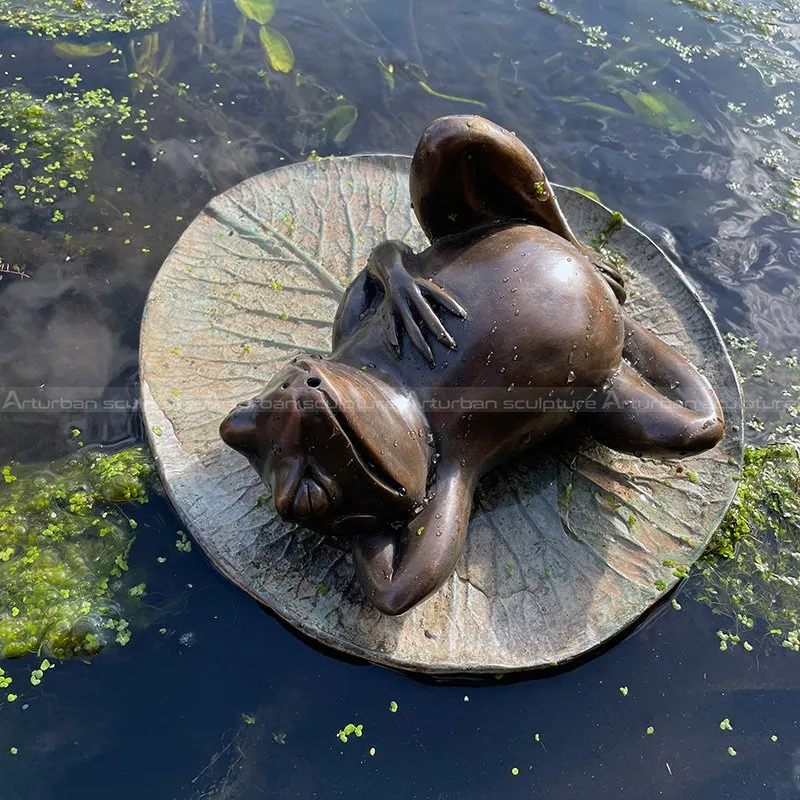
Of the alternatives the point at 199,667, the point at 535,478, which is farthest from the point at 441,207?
the point at 199,667

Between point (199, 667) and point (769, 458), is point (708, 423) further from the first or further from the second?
point (199, 667)

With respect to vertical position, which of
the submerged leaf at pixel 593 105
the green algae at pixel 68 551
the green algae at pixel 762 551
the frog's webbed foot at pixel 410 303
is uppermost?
the submerged leaf at pixel 593 105

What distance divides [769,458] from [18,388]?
11.8 feet

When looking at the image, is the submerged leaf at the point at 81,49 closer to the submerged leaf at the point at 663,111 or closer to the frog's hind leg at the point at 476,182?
the frog's hind leg at the point at 476,182

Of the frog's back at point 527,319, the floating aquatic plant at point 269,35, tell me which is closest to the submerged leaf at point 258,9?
the floating aquatic plant at point 269,35

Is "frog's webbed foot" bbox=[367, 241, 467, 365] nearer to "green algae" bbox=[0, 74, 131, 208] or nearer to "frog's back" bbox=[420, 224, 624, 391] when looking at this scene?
"frog's back" bbox=[420, 224, 624, 391]

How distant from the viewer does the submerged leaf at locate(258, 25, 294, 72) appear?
5398 millimetres

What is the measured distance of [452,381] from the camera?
2.63 metres

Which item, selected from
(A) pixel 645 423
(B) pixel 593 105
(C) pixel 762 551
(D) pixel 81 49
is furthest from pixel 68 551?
(B) pixel 593 105

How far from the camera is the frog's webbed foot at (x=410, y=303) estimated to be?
8.62ft

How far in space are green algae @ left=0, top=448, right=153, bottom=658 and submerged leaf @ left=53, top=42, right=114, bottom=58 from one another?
3505 millimetres

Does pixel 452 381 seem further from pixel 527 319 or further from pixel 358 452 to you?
pixel 358 452

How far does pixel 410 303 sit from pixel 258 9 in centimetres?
430

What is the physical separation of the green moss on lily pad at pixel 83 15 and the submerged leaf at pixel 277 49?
28.8 inches
